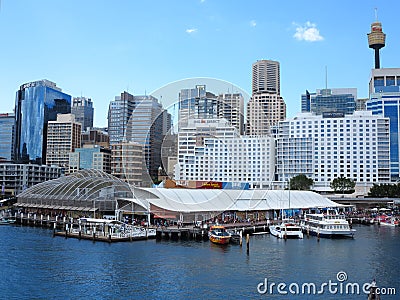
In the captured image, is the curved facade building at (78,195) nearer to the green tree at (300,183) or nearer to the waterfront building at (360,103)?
the green tree at (300,183)

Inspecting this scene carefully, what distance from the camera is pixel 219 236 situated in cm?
4084

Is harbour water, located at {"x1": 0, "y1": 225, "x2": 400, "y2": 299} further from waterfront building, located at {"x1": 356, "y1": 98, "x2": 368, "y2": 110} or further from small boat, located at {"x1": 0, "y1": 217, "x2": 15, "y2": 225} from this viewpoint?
waterfront building, located at {"x1": 356, "y1": 98, "x2": 368, "y2": 110}

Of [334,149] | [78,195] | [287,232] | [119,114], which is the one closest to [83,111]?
[119,114]

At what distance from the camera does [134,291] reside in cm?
2481

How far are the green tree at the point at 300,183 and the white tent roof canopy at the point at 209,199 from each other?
118 ft

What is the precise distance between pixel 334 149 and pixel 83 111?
11643cm

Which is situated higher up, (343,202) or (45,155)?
(45,155)

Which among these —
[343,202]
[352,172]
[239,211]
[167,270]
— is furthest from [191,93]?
[352,172]

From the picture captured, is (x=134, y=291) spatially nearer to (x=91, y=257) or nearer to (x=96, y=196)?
(x=91, y=257)

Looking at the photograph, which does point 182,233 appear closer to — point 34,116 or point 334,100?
point 34,116

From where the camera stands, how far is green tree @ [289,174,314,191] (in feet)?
330

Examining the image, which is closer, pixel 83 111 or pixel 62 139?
pixel 62 139

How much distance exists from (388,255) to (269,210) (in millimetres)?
23639

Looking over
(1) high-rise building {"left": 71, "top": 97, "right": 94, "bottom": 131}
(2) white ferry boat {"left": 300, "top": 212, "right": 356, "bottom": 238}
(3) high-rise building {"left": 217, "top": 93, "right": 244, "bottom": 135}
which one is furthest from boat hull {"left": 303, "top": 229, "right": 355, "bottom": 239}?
(1) high-rise building {"left": 71, "top": 97, "right": 94, "bottom": 131}
